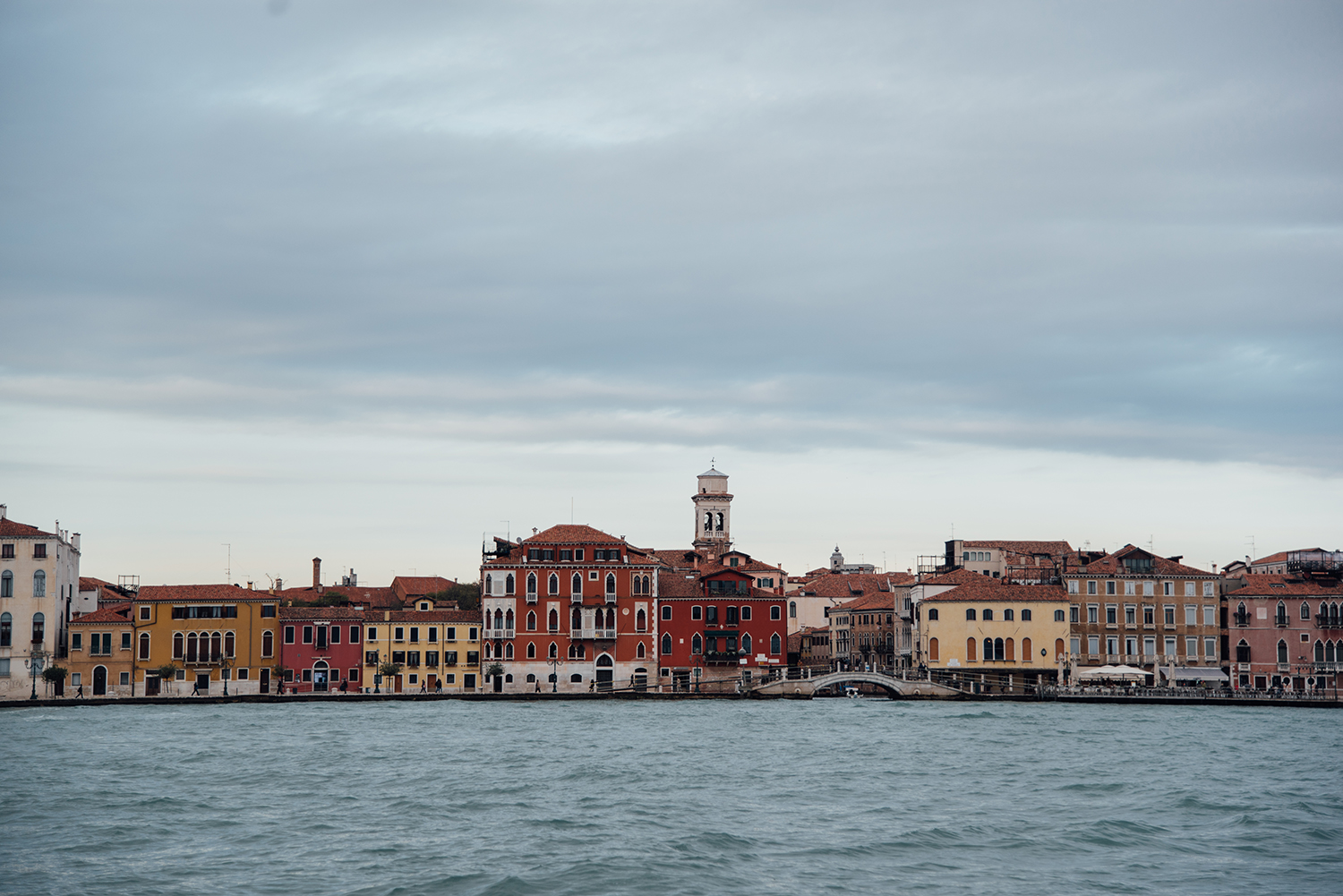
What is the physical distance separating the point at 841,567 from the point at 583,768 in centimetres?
9510

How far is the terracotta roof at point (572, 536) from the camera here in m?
78.1

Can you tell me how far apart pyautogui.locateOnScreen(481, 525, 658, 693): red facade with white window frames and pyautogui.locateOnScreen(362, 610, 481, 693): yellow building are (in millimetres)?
1000

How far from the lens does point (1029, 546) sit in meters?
92.4

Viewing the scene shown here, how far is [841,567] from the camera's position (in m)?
133

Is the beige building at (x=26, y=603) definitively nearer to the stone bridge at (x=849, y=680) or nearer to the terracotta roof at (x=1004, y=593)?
the stone bridge at (x=849, y=680)

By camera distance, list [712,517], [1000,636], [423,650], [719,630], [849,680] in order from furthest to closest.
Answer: [712,517], [719,630], [423,650], [1000,636], [849,680]

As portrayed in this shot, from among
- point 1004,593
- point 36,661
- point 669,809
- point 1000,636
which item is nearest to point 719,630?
point 1000,636

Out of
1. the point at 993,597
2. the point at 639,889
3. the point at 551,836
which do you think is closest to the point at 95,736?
the point at 551,836

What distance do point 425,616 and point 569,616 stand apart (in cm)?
784

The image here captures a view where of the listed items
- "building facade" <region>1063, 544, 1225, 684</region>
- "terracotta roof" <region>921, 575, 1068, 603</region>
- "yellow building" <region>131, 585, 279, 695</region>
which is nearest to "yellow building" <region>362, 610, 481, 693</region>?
"yellow building" <region>131, 585, 279, 695</region>

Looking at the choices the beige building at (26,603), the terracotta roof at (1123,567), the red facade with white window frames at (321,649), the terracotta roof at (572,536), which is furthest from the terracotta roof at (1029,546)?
the beige building at (26,603)

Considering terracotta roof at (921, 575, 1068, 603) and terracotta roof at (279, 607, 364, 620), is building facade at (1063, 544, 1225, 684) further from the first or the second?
terracotta roof at (279, 607, 364, 620)

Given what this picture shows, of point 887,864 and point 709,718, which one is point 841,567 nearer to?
point 709,718

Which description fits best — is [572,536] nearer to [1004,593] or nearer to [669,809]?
[1004,593]
